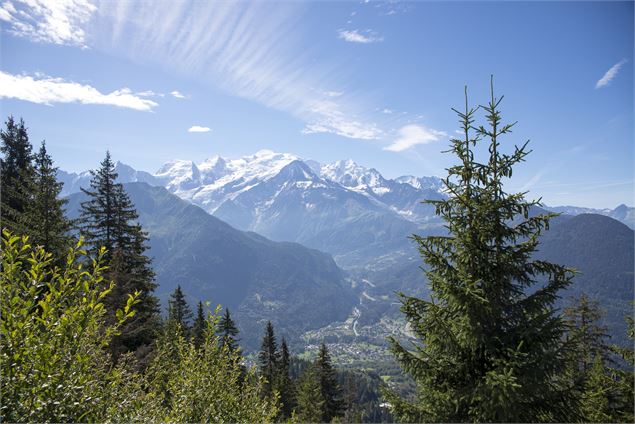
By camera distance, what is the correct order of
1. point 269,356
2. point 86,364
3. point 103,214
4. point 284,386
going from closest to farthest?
point 86,364 < point 103,214 < point 269,356 < point 284,386

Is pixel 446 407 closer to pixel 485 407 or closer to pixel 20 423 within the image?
pixel 485 407

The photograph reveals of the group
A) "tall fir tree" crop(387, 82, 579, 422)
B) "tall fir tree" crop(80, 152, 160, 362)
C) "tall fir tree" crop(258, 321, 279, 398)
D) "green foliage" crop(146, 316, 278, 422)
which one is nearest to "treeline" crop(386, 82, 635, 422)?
"tall fir tree" crop(387, 82, 579, 422)

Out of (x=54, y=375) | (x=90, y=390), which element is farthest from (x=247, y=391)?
(x=54, y=375)

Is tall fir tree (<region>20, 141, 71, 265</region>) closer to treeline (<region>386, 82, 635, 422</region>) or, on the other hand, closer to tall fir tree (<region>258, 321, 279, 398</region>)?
treeline (<region>386, 82, 635, 422</region>)

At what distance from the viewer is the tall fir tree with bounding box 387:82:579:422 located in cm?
906

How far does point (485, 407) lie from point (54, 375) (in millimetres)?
9272

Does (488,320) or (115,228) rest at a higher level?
(115,228)

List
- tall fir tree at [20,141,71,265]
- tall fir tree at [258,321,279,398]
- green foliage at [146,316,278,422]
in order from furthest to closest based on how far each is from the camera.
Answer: tall fir tree at [258,321,279,398], tall fir tree at [20,141,71,265], green foliage at [146,316,278,422]

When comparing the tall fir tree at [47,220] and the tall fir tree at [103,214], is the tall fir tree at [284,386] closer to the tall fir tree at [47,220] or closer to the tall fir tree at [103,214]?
the tall fir tree at [103,214]

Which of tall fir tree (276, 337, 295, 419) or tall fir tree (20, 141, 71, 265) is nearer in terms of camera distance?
tall fir tree (20, 141, 71, 265)

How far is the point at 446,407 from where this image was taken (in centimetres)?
970

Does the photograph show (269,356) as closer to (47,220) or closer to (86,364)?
(47,220)

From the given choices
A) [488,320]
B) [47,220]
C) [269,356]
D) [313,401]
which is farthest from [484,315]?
[269,356]

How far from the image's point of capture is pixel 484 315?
9.38 meters
